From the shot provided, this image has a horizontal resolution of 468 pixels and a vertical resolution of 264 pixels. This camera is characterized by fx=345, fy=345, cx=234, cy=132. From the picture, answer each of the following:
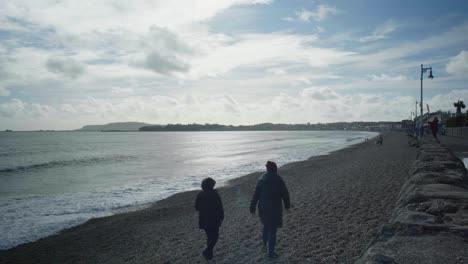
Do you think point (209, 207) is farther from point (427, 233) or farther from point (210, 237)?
point (427, 233)

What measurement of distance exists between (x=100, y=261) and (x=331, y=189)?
10157 mm

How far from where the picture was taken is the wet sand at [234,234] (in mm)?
7670

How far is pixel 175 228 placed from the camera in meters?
11.7

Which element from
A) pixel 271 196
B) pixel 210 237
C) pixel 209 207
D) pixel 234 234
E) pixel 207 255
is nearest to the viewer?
pixel 271 196

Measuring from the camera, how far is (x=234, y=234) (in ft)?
31.3

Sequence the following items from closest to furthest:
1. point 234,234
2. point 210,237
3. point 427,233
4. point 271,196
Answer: point 427,233 < point 271,196 < point 210,237 < point 234,234

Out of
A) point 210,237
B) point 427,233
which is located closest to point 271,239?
point 210,237

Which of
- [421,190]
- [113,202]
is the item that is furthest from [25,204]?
[421,190]

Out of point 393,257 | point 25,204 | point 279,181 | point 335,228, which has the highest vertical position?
point 279,181

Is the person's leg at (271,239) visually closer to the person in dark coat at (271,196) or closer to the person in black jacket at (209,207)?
the person in dark coat at (271,196)

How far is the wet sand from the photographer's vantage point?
302 inches

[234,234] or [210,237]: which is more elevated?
[210,237]

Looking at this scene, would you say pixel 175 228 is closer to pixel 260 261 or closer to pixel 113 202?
pixel 260 261

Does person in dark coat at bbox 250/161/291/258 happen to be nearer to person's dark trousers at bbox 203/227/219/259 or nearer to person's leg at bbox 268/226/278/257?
person's leg at bbox 268/226/278/257
